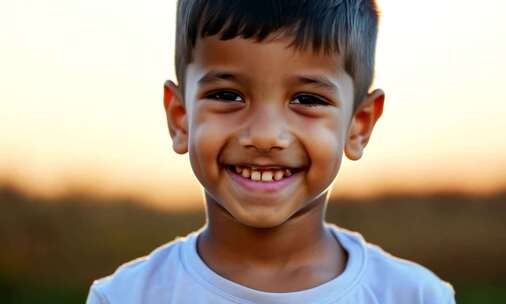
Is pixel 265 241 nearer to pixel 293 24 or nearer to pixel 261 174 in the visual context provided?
pixel 261 174

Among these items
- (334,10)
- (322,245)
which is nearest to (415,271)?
(322,245)

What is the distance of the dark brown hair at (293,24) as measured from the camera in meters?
4.02

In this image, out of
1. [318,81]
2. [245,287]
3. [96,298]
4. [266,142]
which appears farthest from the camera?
[96,298]

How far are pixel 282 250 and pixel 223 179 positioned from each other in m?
0.41

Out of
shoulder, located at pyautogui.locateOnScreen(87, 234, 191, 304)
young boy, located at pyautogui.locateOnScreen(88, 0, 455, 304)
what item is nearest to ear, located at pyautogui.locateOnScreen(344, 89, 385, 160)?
young boy, located at pyautogui.locateOnScreen(88, 0, 455, 304)

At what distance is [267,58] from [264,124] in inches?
8.6

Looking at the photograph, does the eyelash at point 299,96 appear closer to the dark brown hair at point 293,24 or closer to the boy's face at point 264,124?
the boy's face at point 264,124

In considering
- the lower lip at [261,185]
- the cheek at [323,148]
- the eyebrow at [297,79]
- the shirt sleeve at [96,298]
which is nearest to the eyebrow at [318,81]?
the eyebrow at [297,79]

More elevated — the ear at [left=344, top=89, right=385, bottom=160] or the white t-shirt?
the ear at [left=344, top=89, right=385, bottom=160]

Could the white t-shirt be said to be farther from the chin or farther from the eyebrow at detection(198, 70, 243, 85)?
the eyebrow at detection(198, 70, 243, 85)

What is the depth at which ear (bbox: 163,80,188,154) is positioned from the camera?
4.39 metres

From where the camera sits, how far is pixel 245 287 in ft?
13.9

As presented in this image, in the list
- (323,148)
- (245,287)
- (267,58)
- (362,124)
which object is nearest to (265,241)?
(245,287)

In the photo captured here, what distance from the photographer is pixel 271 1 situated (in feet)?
13.4
